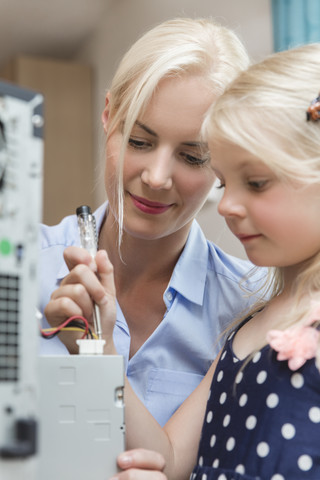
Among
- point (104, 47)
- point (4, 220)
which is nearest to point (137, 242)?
point (4, 220)

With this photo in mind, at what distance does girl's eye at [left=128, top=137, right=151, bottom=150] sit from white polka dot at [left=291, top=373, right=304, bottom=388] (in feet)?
1.51

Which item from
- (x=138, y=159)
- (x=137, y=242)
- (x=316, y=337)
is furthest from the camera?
(x=137, y=242)

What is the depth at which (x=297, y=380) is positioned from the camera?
78 cm

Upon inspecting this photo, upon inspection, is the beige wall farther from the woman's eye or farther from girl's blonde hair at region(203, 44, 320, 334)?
the woman's eye

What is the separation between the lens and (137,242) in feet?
4.17

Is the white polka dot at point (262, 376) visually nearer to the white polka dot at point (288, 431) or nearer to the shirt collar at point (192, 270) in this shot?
the white polka dot at point (288, 431)

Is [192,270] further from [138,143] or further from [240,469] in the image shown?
[240,469]

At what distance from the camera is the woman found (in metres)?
1.04

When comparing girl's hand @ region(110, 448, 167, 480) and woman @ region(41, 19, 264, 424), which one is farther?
woman @ region(41, 19, 264, 424)

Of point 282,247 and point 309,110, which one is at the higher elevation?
point 309,110

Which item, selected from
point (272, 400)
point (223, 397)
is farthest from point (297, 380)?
point (223, 397)

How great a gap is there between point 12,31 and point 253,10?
166 cm

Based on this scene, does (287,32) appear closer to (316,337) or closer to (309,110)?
(309,110)

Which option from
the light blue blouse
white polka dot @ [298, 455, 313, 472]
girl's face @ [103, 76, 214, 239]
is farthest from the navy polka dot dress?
girl's face @ [103, 76, 214, 239]
